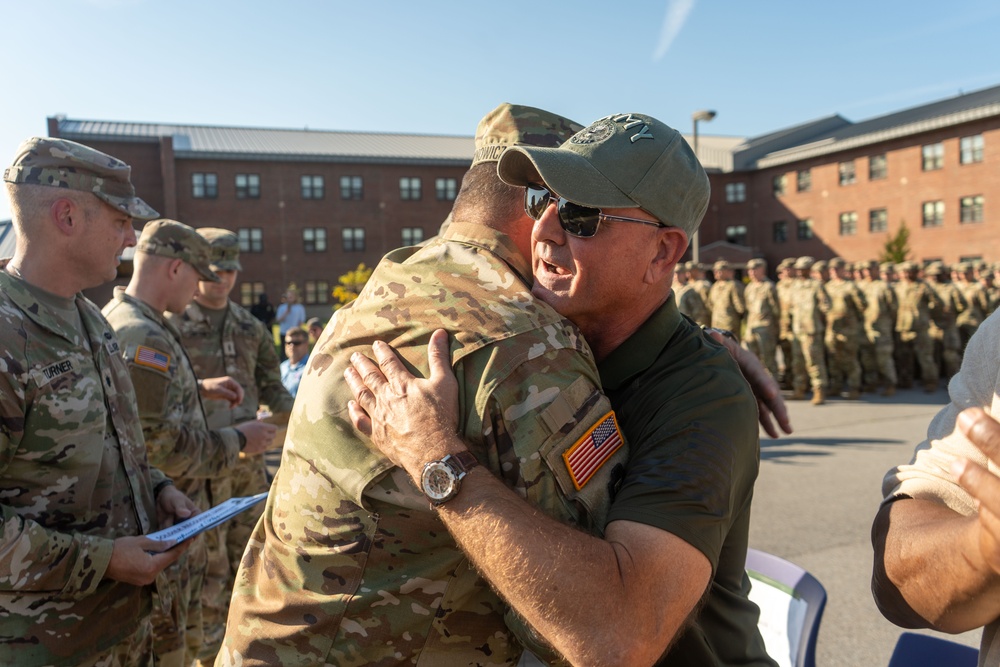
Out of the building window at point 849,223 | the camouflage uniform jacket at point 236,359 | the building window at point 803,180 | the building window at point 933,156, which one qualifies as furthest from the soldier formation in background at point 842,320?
the building window at point 803,180

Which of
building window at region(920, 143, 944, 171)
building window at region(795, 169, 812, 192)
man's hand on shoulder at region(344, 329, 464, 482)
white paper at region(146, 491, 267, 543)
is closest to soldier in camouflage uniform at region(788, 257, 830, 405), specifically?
white paper at region(146, 491, 267, 543)

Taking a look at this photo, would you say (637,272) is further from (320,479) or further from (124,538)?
(124,538)

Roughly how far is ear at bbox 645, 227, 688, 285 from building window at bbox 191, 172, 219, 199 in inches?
1636

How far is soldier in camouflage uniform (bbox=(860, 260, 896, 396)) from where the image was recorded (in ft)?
51.5

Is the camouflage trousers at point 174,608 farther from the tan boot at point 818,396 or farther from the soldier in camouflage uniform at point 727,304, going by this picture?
the soldier in camouflage uniform at point 727,304

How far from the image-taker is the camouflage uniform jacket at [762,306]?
50.1 ft

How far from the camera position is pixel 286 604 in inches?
65.9

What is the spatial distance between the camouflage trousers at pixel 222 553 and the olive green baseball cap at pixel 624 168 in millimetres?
3598

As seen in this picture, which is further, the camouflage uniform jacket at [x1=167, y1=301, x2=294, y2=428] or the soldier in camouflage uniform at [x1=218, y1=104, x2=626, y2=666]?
the camouflage uniform jacket at [x1=167, y1=301, x2=294, y2=428]

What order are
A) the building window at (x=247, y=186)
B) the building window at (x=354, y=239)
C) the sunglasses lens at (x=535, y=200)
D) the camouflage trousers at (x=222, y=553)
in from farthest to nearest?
1. the building window at (x=354, y=239)
2. the building window at (x=247, y=186)
3. the camouflage trousers at (x=222, y=553)
4. the sunglasses lens at (x=535, y=200)

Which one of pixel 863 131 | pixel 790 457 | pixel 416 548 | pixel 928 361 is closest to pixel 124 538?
pixel 416 548

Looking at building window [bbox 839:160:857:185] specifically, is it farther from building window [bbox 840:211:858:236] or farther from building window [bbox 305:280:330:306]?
building window [bbox 305:280:330:306]

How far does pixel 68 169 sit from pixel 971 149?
40.7 metres

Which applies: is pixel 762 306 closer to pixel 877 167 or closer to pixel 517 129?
pixel 517 129
